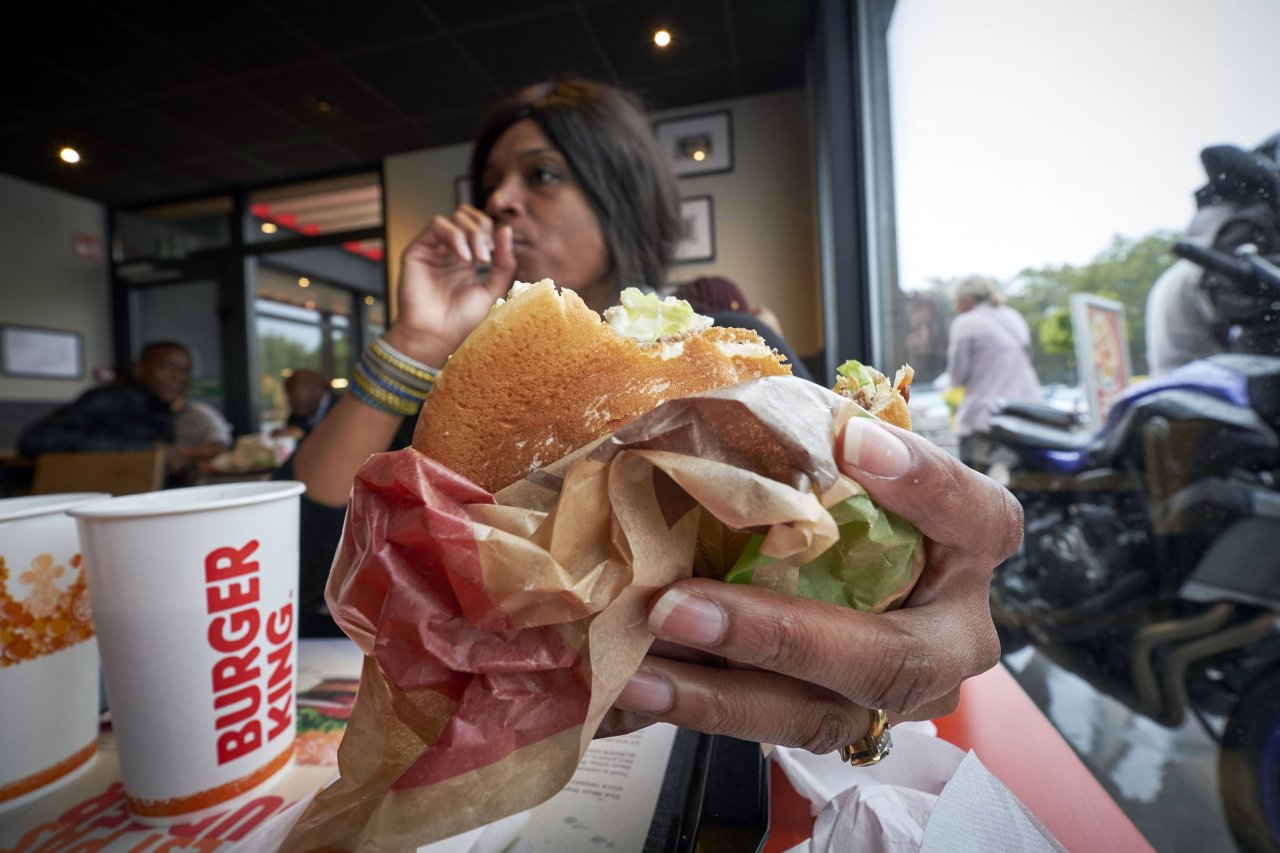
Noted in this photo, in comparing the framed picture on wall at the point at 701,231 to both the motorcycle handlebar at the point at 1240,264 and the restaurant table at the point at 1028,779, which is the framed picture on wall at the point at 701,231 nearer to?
the motorcycle handlebar at the point at 1240,264

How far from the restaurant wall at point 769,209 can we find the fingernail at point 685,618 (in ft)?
14.0

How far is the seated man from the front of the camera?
3.66 m

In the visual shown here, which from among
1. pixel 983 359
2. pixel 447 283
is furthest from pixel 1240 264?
pixel 447 283

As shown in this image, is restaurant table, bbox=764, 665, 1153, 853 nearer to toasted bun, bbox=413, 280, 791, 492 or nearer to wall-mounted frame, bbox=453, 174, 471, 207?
toasted bun, bbox=413, 280, 791, 492

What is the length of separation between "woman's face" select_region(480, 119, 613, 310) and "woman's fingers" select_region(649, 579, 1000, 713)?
4.20ft

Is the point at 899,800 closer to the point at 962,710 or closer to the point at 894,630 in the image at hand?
the point at 894,630

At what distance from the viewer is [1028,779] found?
0.59 meters

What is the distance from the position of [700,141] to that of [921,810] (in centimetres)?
480

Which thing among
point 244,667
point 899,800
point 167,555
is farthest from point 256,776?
point 899,800

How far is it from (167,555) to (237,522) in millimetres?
53

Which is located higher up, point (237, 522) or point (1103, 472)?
point (237, 522)

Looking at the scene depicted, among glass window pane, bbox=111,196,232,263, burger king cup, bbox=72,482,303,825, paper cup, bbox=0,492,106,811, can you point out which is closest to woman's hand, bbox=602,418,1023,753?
burger king cup, bbox=72,482,303,825

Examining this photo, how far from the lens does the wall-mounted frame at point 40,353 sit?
5.52 metres

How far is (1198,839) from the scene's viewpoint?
1.33 meters
